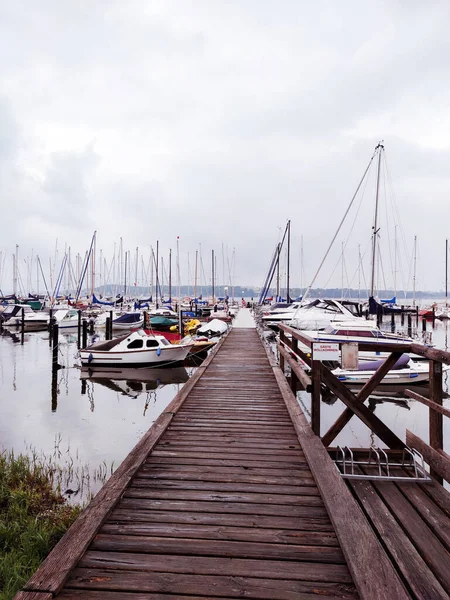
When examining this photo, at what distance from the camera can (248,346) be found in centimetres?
1738

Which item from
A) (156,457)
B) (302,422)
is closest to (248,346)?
(302,422)

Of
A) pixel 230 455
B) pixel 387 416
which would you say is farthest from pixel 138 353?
pixel 230 455

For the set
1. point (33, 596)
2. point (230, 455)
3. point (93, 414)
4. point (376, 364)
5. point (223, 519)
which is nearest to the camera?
point (33, 596)

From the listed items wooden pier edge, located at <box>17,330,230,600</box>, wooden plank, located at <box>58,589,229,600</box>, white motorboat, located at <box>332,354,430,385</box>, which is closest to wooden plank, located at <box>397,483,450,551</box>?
wooden plank, located at <box>58,589,229,600</box>

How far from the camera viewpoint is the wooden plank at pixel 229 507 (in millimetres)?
3602

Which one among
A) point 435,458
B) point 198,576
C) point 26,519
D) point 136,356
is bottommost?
point 26,519

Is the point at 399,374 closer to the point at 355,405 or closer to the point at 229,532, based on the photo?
the point at 355,405

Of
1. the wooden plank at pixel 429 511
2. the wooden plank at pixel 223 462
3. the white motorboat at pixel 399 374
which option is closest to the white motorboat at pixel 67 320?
the white motorboat at pixel 399 374

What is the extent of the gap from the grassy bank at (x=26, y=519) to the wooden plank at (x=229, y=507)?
4.58 ft

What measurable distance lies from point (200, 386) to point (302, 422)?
12.0 ft

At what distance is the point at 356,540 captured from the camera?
3.05 metres

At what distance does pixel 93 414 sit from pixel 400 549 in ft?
38.3

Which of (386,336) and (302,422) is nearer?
(302,422)

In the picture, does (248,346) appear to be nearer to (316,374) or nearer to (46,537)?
(316,374)
